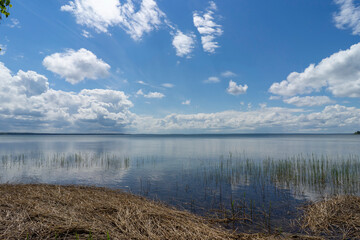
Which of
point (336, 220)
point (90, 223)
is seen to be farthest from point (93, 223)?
point (336, 220)

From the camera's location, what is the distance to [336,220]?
26.7 feet

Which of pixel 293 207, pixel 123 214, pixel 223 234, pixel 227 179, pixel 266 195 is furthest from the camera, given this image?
pixel 227 179

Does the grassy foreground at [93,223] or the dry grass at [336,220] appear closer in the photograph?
the grassy foreground at [93,223]

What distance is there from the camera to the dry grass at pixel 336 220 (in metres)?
7.35

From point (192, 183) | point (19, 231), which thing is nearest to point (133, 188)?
point (192, 183)

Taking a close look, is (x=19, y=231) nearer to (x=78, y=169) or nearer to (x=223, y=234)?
(x=223, y=234)

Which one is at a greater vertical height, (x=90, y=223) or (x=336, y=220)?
(x=90, y=223)

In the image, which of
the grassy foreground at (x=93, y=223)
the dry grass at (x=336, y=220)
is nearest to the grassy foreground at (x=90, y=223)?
the grassy foreground at (x=93, y=223)

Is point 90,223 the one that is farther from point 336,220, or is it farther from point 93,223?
point 336,220

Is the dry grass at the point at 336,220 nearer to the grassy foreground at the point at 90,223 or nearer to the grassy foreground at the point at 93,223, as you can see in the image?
the grassy foreground at the point at 93,223

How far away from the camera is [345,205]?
→ 949 cm

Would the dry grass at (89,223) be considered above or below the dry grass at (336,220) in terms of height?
above

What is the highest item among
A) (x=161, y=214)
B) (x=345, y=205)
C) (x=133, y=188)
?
(x=161, y=214)

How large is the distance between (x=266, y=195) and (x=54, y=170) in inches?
909
